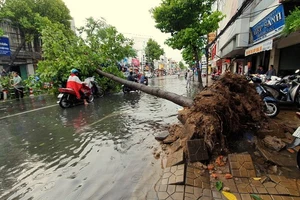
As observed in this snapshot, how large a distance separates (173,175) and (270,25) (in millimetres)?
10617

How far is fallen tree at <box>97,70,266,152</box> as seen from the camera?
3.09m

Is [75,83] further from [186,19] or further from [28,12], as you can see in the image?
[28,12]

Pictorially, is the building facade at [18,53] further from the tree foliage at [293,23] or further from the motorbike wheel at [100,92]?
the tree foliage at [293,23]

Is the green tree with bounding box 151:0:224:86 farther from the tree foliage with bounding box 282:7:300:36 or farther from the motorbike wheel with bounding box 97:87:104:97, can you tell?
the tree foliage with bounding box 282:7:300:36

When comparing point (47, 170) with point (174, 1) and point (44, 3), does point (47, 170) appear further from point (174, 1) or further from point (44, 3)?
point (44, 3)

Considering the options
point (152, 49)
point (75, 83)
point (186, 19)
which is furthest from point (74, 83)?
point (152, 49)

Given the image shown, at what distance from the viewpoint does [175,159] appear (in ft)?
9.86

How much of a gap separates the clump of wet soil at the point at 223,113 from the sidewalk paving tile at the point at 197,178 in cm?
45

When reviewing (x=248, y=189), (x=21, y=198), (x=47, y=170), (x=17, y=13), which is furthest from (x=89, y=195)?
(x=17, y=13)

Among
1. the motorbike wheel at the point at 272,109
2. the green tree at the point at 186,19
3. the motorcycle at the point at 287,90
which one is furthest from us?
the green tree at the point at 186,19

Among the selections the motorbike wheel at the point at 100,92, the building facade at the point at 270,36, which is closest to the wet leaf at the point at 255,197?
the building facade at the point at 270,36

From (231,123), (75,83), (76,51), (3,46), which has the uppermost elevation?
(3,46)

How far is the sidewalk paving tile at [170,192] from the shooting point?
2256mm

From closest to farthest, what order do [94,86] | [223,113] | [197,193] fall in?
[197,193]
[223,113]
[94,86]
